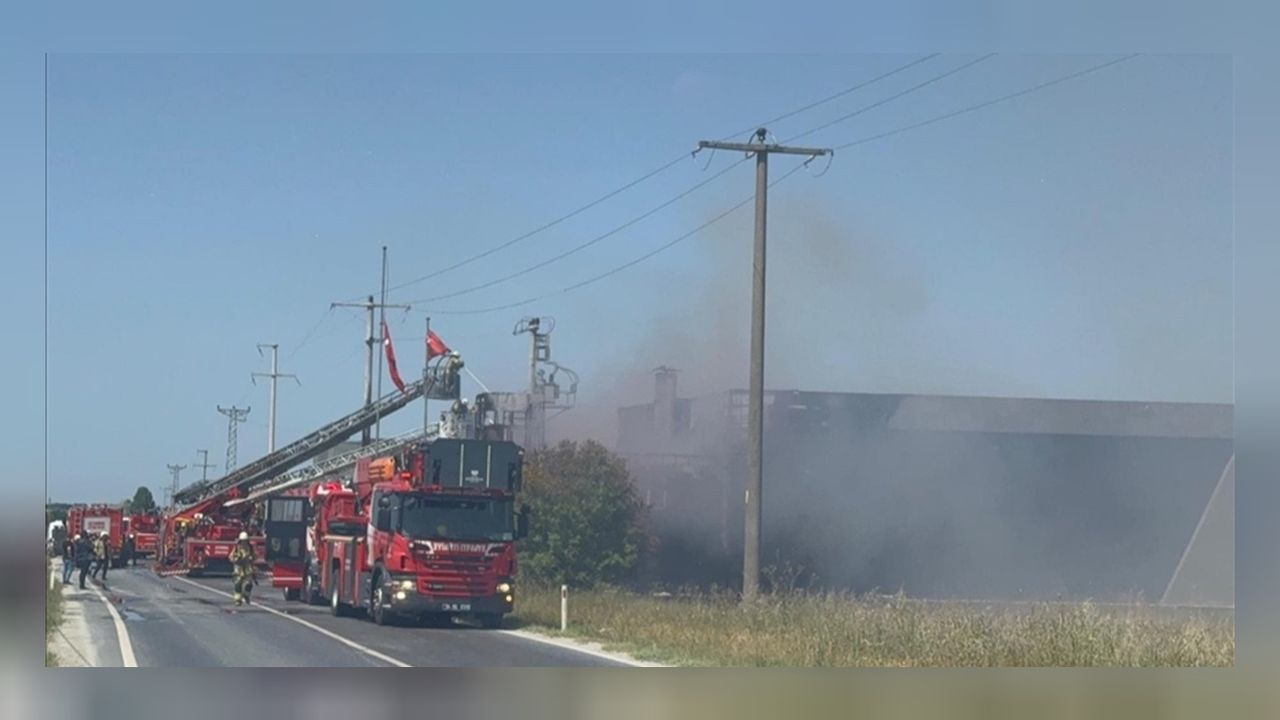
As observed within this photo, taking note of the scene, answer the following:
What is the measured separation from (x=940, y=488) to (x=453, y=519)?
15.6 metres

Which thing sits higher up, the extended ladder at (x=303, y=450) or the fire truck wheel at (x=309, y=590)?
the extended ladder at (x=303, y=450)

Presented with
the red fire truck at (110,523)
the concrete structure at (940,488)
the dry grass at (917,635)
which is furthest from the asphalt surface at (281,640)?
the red fire truck at (110,523)

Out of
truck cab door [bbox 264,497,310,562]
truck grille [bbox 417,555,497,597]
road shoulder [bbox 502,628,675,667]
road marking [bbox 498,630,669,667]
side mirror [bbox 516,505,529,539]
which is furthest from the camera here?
truck cab door [bbox 264,497,310,562]

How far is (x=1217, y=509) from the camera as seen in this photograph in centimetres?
3125

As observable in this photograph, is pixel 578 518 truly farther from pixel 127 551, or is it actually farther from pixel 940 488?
pixel 127 551

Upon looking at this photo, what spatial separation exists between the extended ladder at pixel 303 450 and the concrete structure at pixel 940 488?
5011 millimetres

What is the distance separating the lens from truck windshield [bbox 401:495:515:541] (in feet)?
82.8

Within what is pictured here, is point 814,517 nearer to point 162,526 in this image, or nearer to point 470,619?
point 470,619

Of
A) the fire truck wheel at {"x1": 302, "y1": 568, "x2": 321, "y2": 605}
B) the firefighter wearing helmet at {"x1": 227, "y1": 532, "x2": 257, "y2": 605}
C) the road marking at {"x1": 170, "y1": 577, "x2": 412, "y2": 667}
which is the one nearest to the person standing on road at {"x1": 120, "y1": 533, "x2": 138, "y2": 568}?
the road marking at {"x1": 170, "y1": 577, "x2": 412, "y2": 667}

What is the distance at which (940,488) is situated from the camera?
3669 centimetres

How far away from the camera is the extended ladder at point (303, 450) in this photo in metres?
30.5

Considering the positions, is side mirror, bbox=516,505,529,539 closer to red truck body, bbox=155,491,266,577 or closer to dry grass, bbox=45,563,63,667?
dry grass, bbox=45,563,63,667

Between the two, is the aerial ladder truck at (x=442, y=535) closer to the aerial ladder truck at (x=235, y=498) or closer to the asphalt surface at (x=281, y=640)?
the asphalt surface at (x=281, y=640)

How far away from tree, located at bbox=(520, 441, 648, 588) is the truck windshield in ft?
19.0
